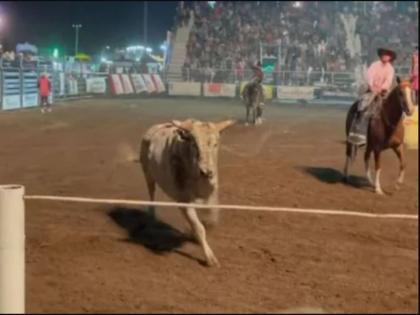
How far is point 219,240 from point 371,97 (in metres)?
2.56

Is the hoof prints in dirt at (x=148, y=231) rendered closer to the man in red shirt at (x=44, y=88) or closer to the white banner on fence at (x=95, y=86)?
the man in red shirt at (x=44, y=88)

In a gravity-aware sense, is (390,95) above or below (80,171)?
above

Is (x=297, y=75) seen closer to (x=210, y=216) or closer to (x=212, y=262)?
(x=210, y=216)

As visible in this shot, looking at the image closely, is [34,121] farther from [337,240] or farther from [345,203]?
[337,240]

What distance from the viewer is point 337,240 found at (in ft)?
16.0

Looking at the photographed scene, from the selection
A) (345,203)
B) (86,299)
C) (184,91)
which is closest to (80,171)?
(184,91)

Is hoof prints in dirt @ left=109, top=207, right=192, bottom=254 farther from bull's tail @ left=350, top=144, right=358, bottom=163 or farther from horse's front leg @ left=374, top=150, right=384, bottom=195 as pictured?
bull's tail @ left=350, top=144, right=358, bottom=163

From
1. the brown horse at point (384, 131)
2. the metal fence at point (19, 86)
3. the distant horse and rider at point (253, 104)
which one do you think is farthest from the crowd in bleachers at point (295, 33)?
the distant horse and rider at point (253, 104)

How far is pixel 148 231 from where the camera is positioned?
542cm

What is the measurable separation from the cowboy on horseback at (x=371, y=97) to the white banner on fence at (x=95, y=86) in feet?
18.5

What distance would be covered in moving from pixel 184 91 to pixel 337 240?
4.93 m

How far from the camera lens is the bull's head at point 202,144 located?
14.2 ft

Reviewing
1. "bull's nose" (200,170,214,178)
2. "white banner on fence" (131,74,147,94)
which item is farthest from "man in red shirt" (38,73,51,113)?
"bull's nose" (200,170,214,178)

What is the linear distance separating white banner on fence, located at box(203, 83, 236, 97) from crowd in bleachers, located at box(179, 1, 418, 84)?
2.32m
